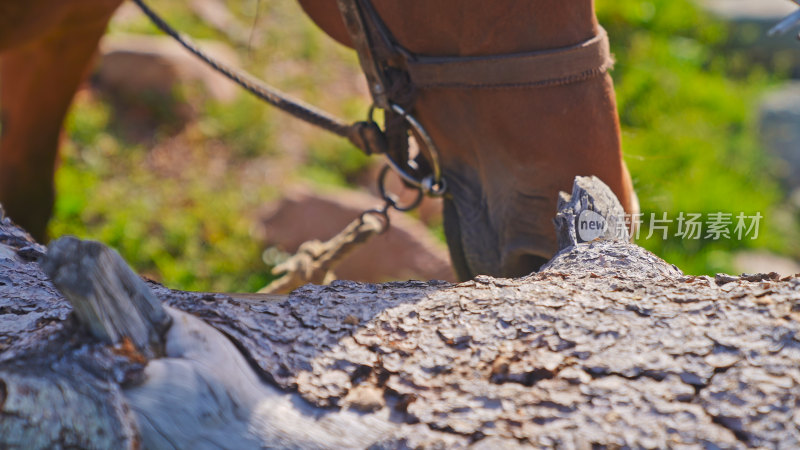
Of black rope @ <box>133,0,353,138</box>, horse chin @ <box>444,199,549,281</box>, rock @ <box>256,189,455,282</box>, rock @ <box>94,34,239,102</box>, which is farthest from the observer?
rock @ <box>94,34,239,102</box>

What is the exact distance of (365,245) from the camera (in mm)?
2768

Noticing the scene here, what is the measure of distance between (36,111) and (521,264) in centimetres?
190

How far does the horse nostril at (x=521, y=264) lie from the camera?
138 centimetres

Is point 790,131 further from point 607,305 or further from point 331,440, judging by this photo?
point 331,440

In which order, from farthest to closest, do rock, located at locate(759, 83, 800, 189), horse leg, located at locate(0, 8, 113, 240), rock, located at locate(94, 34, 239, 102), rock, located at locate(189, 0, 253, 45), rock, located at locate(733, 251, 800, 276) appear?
rock, located at locate(189, 0, 253, 45) → rock, located at locate(94, 34, 239, 102) → rock, located at locate(759, 83, 800, 189) → rock, located at locate(733, 251, 800, 276) → horse leg, located at locate(0, 8, 113, 240)

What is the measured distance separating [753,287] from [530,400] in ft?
1.10

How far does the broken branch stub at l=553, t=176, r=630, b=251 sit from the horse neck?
25 centimetres

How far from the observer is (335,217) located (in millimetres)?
2896

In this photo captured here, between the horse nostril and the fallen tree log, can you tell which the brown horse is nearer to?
the horse nostril

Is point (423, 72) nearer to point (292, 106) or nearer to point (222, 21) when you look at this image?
point (292, 106)

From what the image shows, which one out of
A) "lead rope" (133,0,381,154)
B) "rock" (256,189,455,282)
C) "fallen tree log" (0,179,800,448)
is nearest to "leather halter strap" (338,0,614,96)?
"lead rope" (133,0,381,154)

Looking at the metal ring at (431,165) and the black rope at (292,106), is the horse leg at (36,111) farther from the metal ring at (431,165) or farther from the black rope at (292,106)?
the metal ring at (431,165)

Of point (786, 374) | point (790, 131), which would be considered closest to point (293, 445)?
point (786, 374)

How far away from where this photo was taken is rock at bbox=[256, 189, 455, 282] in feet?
8.89
